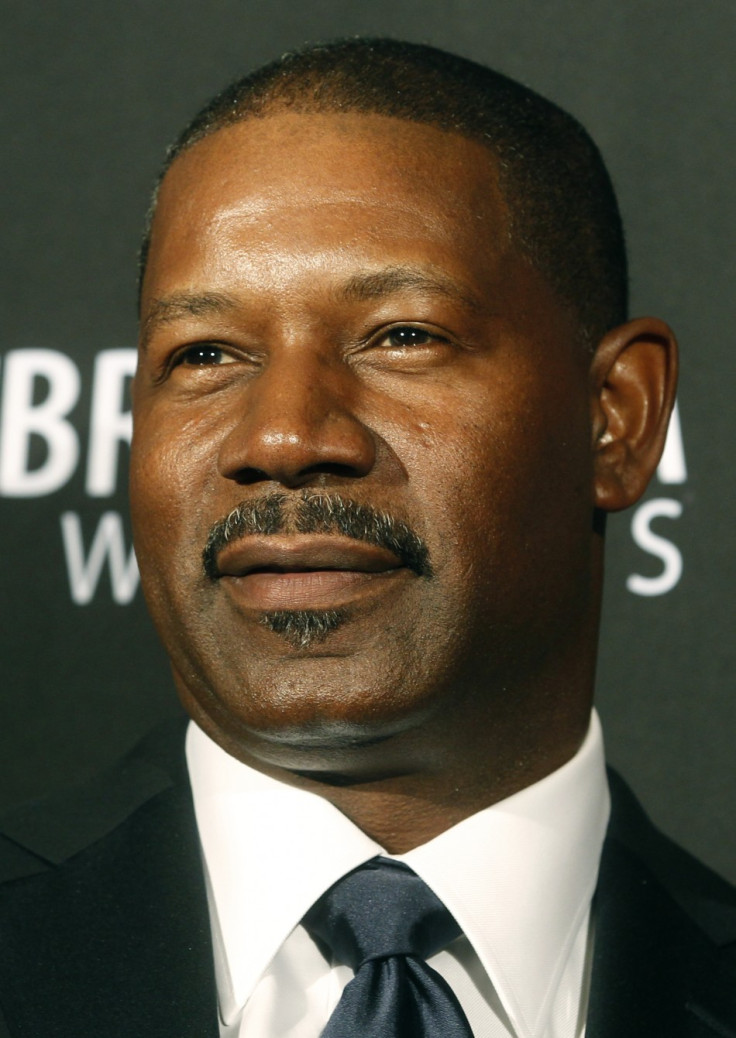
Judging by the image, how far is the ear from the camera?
1.68 m

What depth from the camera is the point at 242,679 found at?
4.75 ft

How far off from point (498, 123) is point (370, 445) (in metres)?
0.43

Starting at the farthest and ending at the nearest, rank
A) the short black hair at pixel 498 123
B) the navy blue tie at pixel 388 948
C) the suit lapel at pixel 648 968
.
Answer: the short black hair at pixel 498 123
the suit lapel at pixel 648 968
the navy blue tie at pixel 388 948

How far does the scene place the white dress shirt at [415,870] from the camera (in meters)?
1.44

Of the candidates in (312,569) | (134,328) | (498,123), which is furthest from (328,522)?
(134,328)

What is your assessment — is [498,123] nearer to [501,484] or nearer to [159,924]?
[501,484]

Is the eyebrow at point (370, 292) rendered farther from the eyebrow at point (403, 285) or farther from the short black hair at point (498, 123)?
the short black hair at point (498, 123)

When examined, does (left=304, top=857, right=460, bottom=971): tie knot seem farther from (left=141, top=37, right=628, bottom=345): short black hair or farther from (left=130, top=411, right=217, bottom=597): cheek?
(left=141, top=37, right=628, bottom=345): short black hair

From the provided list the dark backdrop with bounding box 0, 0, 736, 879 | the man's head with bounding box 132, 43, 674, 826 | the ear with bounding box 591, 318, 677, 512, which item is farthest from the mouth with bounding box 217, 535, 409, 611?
the dark backdrop with bounding box 0, 0, 736, 879

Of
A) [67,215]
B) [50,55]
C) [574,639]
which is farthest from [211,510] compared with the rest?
[50,55]

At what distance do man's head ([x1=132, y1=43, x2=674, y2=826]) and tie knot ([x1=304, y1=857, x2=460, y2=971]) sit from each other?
104 mm

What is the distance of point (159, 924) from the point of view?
1459 mm

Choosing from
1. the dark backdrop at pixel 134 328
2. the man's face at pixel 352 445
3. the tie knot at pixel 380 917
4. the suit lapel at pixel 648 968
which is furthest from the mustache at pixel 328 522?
the dark backdrop at pixel 134 328

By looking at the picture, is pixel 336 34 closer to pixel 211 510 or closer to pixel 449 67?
pixel 449 67
